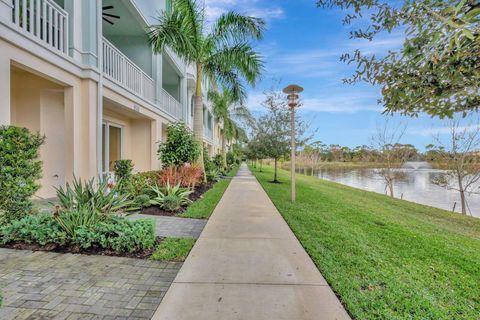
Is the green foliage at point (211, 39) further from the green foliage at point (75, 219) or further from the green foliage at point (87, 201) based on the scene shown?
the green foliage at point (75, 219)

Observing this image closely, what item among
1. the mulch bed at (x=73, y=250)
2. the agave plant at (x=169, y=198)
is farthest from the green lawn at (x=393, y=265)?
the agave plant at (x=169, y=198)

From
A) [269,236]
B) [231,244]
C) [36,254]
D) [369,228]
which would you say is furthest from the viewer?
[369,228]

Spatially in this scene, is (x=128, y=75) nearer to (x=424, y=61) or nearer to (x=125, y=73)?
(x=125, y=73)

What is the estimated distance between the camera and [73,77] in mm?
6191

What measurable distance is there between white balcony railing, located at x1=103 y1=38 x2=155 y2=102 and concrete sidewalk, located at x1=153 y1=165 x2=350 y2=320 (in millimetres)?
6540

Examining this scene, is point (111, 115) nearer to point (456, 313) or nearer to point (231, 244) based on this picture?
point (231, 244)

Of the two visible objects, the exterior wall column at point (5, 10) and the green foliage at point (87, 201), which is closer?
the exterior wall column at point (5, 10)

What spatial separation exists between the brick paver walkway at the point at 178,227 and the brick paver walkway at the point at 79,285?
4.38 feet

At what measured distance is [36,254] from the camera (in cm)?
372

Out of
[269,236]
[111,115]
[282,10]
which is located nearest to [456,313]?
[269,236]

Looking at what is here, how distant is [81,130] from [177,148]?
3.70m

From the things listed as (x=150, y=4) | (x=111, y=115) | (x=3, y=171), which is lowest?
(x=3, y=171)

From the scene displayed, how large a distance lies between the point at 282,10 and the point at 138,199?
803 cm

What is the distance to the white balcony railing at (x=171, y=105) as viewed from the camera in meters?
13.1
